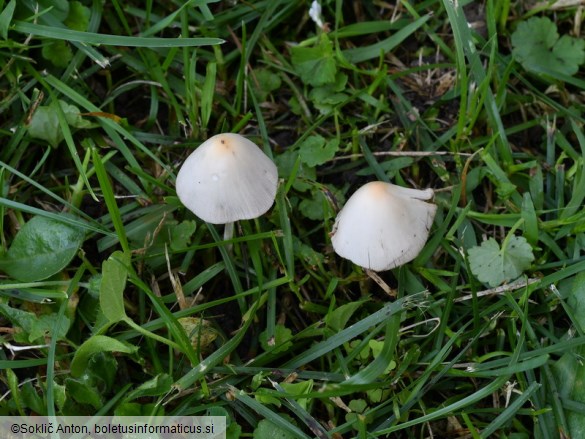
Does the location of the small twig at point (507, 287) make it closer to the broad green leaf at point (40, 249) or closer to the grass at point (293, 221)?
the grass at point (293, 221)

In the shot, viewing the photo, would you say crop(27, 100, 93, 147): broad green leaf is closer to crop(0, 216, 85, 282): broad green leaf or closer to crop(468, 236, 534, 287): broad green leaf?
crop(0, 216, 85, 282): broad green leaf

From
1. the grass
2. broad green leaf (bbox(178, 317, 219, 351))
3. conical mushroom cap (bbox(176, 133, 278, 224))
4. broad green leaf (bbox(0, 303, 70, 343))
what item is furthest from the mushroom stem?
broad green leaf (bbox(0, 303, 70, 343))

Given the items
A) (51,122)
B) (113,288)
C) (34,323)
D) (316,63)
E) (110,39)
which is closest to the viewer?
A: (113,288)

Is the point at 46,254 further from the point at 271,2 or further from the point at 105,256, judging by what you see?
the point at 271,2

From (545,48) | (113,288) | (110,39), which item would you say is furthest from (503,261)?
(110,39)

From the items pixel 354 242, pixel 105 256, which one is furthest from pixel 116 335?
pixel 354 242

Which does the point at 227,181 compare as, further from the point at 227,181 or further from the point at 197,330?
the point at 197,330
